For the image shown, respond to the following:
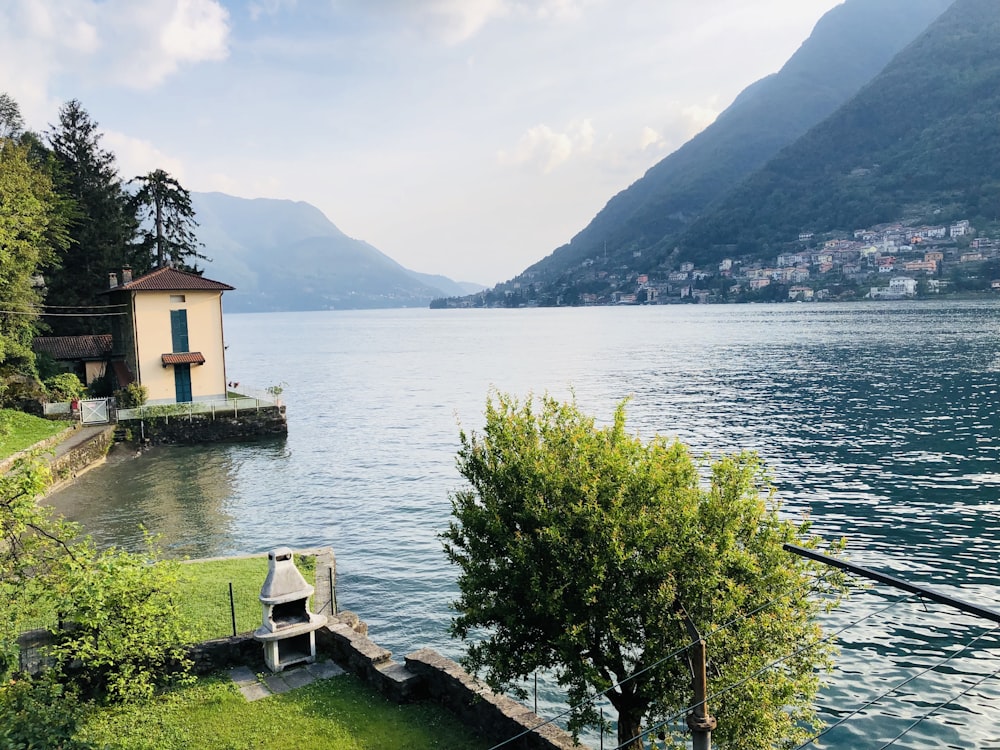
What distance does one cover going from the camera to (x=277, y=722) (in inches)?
464

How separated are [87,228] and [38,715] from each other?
191 ft

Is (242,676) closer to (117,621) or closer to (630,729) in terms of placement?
(117,621)

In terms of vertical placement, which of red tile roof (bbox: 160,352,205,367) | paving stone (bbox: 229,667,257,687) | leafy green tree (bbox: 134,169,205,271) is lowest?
paving stone (bbox: 229,667,257,687)

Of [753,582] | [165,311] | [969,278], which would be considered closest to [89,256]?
[165,311]

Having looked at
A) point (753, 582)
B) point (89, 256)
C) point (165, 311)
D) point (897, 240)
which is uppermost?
point (897, 240)

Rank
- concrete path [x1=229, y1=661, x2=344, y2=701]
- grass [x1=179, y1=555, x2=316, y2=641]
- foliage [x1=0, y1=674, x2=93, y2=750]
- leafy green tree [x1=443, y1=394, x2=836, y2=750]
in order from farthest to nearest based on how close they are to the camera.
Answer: grass [x1=179, y1=555, x2=316, y2=641] → concrete path [x1=229, y1=661, x2=344, y2=701] → leafy green tree [x1=443, y1=394, x2=836, y2=750] → foliage [x1=0, y1=674, x2=93, y2=750]

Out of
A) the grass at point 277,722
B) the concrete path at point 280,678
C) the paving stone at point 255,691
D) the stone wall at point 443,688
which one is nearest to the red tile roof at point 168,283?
the concrete path at point 280,678

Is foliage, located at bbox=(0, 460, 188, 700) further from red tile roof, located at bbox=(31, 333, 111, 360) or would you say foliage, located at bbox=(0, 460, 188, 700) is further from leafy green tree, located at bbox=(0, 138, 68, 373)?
red tile roof, located at bbox=(31, 333, 111, 360)

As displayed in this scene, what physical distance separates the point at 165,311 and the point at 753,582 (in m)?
44.1

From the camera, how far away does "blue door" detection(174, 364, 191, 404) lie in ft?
151

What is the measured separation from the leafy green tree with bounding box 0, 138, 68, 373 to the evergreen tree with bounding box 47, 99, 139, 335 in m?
8.49

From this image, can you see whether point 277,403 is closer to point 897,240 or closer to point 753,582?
point 753,582

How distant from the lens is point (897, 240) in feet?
611

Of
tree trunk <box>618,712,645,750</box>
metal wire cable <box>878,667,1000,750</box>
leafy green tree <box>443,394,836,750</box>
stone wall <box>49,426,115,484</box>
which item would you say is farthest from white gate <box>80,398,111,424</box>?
metal wire cable <box>878,667,1000,750</box>
